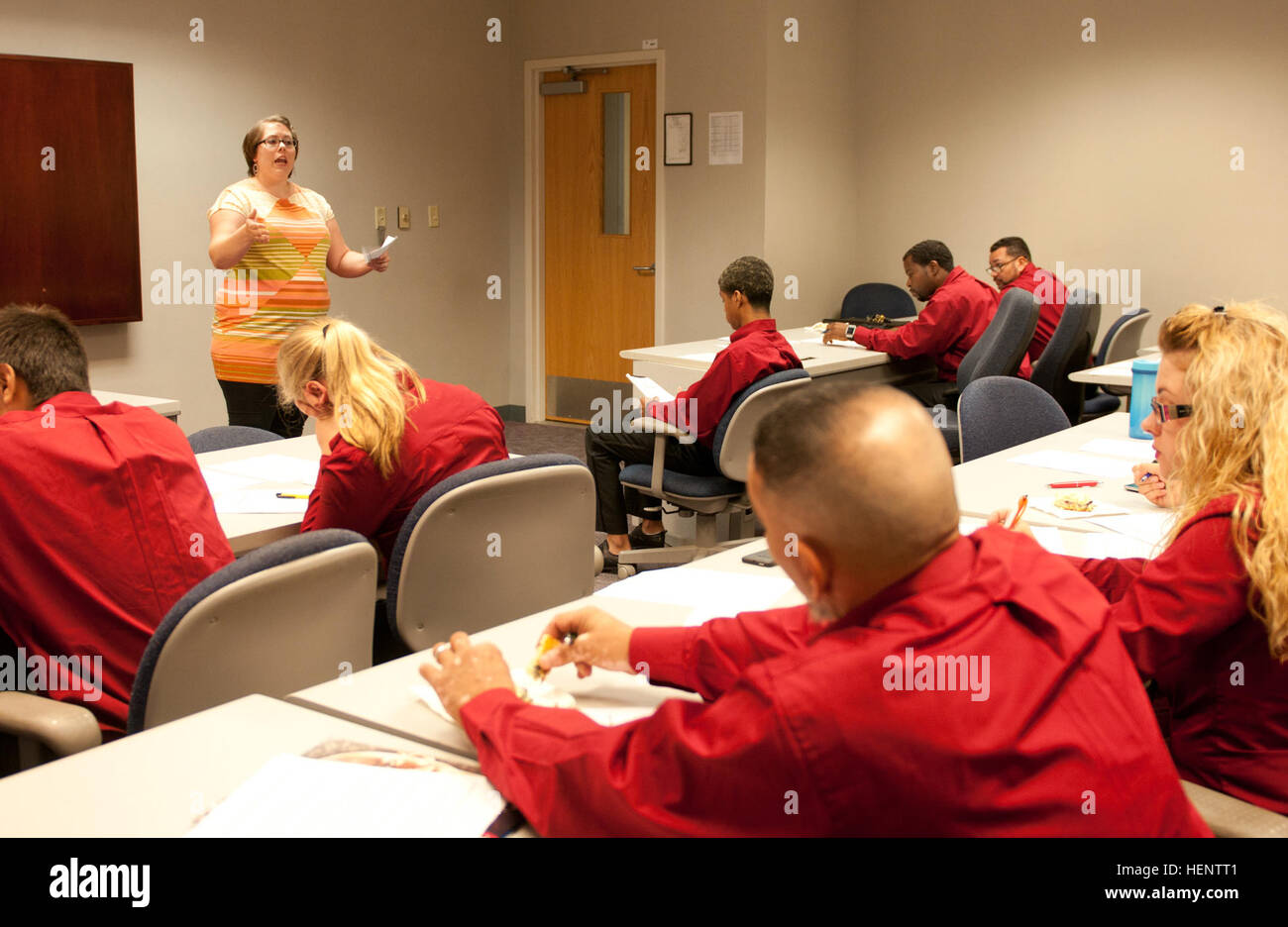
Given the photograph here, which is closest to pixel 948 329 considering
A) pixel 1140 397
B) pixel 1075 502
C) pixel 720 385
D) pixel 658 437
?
pixel 720 385

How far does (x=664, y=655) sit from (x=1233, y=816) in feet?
2.56

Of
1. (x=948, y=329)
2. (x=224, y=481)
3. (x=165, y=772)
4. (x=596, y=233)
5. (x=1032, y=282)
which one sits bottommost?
(x=165, y=772)

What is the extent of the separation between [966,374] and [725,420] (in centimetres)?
152

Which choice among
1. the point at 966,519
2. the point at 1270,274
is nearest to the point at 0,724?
the point at 966,519

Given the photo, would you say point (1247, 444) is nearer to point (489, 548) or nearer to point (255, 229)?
point (489, 548)

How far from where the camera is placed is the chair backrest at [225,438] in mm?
3404

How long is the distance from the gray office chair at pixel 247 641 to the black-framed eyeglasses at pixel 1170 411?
130 centimetres

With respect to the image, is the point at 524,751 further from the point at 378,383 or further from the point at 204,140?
the point at 204,140

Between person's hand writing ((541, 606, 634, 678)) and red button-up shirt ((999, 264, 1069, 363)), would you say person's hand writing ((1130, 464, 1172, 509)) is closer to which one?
person's hand writing ((541, 606, 634, 678))

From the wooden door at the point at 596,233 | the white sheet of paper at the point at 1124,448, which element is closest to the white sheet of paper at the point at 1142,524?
the white sheet of paper at the point at 1124,448

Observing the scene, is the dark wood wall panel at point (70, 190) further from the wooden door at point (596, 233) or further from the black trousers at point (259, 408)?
the wooden door at point (596, 233)

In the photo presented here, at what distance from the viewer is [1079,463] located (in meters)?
3.08

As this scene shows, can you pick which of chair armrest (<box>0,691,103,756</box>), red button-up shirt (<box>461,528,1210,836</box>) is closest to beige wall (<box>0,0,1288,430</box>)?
chair armrest (<box>0,691,103,756</box>)

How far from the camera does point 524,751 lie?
1.21 meters
